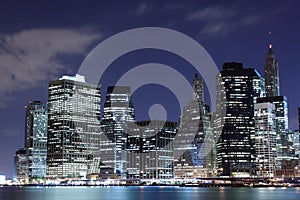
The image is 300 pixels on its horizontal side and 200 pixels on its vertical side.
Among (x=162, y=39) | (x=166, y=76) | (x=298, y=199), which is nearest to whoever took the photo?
(x=162, y=39)

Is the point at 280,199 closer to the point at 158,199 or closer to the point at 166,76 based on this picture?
the point at 158,199

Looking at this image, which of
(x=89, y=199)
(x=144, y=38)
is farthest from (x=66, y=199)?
(x=144, y=38)

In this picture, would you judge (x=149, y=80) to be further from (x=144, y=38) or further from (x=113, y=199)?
(x=113, y=199)

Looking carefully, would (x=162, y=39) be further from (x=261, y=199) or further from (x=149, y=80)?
(x=261, y=199)

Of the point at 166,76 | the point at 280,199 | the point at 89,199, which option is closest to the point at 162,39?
the point at 166,76

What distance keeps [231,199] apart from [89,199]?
31296mm

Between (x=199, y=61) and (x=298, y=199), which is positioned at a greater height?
(x=199, y=61)

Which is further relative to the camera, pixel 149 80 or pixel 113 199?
pixel 113 199

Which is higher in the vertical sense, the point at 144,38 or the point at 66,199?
the point at 144,38

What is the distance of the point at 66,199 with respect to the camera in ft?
367

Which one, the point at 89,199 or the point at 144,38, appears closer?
the point at 144,38

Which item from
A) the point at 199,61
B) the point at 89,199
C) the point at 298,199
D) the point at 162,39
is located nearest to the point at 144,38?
the point at 162,39

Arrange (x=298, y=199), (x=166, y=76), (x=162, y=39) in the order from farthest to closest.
→ 1. (x=298, y=199)
2. (x=166, y=76)
3. (x=162, y=39)

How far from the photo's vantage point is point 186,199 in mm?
116250
